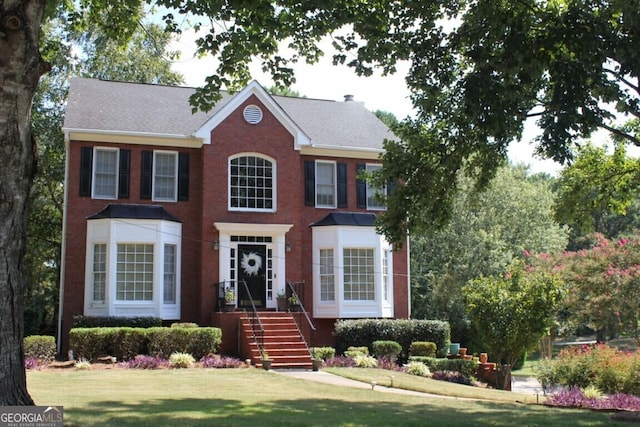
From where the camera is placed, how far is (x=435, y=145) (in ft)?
51.4

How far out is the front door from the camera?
24359 millimetres

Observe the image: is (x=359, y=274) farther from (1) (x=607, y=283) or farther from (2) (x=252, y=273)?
(1) (x=607, y=283)

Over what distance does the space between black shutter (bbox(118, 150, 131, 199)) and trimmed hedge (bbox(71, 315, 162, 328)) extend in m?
4.42

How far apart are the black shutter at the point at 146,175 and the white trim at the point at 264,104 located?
1900 millimetres

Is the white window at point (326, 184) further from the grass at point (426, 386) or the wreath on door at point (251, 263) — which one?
the grass at point (426, 386)

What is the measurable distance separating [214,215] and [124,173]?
3438 mm

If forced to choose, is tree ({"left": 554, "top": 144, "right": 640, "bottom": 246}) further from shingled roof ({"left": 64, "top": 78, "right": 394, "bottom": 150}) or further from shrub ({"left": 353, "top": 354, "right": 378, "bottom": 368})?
shingled roof ({"left": 64, "top": 78, "right": 394, "bottom": 150})

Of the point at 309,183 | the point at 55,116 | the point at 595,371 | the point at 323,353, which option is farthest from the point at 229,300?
the point at 55,116

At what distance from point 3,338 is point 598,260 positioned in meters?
27.5

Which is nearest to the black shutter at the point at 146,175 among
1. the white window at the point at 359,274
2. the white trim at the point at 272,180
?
the white trim at the point at 272,180

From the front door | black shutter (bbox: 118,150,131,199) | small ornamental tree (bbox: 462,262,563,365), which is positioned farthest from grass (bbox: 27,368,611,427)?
black shutter (bbox: 118,150,131,199)

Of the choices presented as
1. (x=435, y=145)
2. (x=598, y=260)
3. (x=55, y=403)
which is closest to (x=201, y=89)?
(x=435, y=145)

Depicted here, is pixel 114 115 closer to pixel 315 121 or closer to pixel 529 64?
pixel 315 121

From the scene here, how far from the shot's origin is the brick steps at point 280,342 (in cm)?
2006
